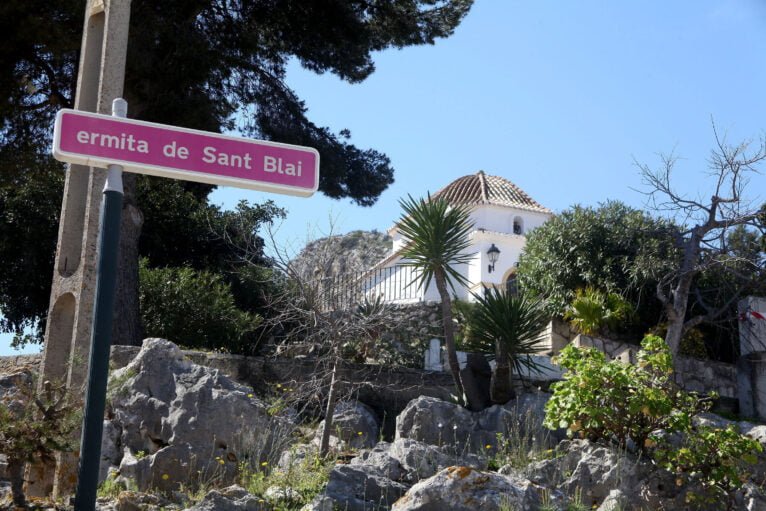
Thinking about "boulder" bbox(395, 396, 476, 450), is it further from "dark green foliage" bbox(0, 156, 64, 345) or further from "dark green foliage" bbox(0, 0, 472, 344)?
"dark green foliage" bbox(0, 156, 64, 345)

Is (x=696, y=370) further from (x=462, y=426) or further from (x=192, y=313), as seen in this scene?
(x=192, y=313)

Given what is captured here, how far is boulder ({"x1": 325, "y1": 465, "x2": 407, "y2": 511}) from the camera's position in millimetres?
7029

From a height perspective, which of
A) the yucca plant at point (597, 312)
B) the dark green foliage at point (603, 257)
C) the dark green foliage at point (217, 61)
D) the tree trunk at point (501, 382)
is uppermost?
the dark green foliage at point (217, 61)

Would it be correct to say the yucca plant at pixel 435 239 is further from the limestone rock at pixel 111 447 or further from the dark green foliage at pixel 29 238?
the dark green foliage at pixel 29 238

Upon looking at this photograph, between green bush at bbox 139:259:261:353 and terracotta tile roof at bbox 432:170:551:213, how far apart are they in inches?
795

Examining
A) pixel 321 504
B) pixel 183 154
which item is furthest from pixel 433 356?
pixel 183 154

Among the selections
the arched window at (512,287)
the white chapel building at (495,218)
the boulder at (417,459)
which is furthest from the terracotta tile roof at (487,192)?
the boulder at (417,459)

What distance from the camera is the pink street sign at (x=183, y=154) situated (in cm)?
474

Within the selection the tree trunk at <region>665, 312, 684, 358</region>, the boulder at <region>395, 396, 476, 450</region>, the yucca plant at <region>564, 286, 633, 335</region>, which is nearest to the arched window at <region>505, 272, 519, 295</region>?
the yucca plant at <region>564, 286, 633, 335</region>

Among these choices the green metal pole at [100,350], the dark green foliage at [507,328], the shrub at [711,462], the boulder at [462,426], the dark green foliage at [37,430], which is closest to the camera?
the green metal pole at [100,350]

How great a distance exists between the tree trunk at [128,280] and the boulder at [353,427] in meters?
3.49

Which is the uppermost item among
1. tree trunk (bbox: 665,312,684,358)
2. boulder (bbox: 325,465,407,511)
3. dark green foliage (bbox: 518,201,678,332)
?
dark green foliage (bbox: 518,201,678,332)

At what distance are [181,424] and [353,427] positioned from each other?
7.39 feet

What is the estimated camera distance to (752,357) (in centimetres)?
1494
